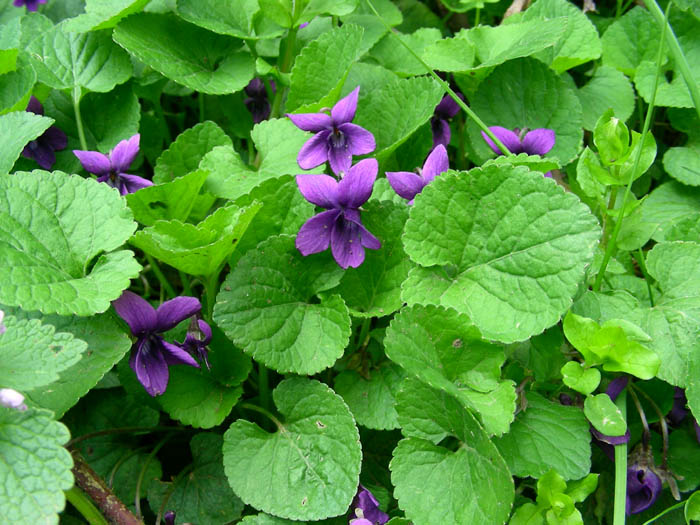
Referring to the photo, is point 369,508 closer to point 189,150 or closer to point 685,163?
point 189,150

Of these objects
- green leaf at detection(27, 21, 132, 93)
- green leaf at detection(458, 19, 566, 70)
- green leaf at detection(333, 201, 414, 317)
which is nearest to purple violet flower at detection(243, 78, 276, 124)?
green leaf at detection(27, 21, 132, 93)

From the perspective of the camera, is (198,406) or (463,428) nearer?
(463,428)

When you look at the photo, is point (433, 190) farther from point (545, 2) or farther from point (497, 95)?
point (545, 2)

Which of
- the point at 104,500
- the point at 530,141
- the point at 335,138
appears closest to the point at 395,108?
the point at 335,138

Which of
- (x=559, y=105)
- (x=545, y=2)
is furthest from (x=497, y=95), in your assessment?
(x=545, y=2)

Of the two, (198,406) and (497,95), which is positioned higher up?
(497,95)

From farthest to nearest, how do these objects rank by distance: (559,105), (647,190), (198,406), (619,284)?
(647,190) → (559,105) → (619,284) → (198,406)

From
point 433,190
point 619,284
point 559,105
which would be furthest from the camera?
point 559,105
